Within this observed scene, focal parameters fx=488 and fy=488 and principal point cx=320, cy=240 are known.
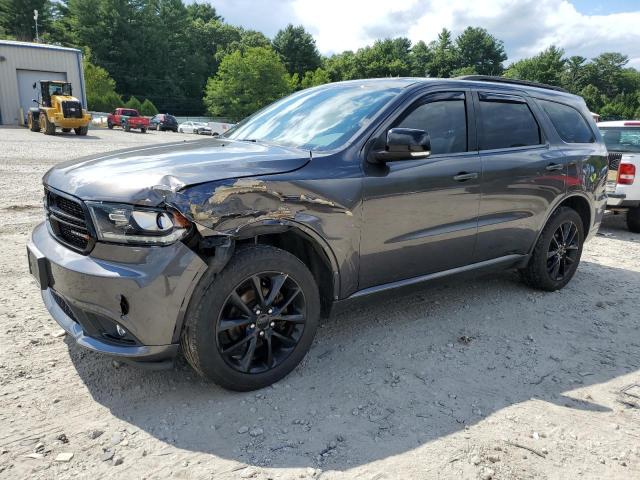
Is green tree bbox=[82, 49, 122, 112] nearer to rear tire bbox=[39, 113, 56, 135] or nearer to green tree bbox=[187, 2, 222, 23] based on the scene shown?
rear tire bbox=[39, 113, 56, 135]

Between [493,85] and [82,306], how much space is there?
11.7 ft

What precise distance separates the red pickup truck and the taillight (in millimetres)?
34206

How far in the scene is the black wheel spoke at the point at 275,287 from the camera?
277 cm

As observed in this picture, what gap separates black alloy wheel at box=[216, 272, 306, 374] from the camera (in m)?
2.70

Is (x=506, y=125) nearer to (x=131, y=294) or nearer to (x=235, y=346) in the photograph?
(x=235, y=346)

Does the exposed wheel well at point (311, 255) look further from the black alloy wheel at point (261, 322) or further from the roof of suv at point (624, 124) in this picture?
the roof of suv at point (624, 124)

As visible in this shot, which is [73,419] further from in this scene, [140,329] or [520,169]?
[520,169]

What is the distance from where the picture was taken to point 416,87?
3.52 meters

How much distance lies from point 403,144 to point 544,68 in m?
86.8

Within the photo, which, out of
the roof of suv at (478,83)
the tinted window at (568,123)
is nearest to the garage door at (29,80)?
the roof of suv at (478,83)

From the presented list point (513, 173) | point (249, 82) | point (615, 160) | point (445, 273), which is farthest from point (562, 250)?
point (249, 82)

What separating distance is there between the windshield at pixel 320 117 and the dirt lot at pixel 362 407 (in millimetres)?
1167

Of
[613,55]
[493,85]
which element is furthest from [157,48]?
[613,55]

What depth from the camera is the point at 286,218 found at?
109 inches
